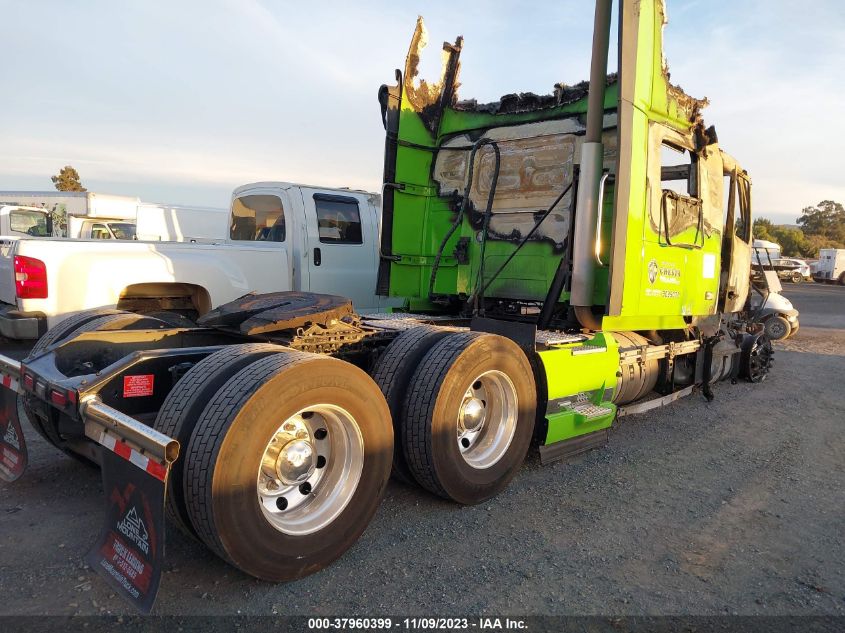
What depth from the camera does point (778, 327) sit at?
12.2 metres

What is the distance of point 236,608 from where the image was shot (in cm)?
269

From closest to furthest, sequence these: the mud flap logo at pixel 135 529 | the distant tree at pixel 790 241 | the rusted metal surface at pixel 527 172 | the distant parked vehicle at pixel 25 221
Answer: the mud flap logo at pixel 135 529, the rusted metal surface at pixel 527 172, the distant parked vehicle at pixel 25 221, the distant tree at pixel 790 241

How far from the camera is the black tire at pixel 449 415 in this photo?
11.8ft

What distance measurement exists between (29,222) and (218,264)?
1558 centimetres

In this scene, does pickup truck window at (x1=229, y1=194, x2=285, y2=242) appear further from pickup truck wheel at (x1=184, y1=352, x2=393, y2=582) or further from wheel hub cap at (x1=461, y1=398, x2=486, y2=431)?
pickup truck wheel at (x1=184, y1=352, x2=393, y2=582)

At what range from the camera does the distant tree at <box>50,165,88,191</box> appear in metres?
46.4

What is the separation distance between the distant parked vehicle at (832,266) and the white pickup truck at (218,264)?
144 feet

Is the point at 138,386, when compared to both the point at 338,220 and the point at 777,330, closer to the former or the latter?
the point at 338,220

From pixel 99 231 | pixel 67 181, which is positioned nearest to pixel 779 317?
pixel 99 231

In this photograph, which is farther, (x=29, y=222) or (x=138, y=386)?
(x=29, y=222)

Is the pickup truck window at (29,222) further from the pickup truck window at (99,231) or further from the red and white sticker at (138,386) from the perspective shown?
the red and white sticker at (138,386)

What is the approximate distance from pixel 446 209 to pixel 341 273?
163 cm

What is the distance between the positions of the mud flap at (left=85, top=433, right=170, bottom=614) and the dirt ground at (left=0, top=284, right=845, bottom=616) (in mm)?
208

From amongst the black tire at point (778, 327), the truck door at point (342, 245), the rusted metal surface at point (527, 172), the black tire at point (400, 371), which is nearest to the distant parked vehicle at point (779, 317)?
the black tire at point (778, 327)
